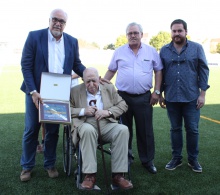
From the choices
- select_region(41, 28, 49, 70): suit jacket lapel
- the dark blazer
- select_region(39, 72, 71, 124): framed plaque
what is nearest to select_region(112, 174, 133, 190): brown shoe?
select_region(39, 72, 71, 124): framed plaque

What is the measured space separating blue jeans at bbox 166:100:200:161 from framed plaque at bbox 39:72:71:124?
1368 mm

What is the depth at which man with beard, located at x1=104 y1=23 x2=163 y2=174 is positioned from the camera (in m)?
3.80

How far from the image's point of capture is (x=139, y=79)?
149 inches

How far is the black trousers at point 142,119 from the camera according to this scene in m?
3.88

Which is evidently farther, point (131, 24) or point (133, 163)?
point (133, 163)

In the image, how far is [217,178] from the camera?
145 inches

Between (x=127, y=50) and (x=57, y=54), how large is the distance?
91cm

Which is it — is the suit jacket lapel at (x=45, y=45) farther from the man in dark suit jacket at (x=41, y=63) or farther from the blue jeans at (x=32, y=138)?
the blue jeans at (x=32, y=138)

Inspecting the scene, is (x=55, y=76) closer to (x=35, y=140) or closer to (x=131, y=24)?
(x=35, y=140)

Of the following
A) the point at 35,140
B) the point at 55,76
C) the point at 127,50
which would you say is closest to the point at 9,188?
the point at 35,140

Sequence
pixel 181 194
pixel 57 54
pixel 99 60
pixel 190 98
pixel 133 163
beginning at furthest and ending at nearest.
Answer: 1. pixel 99 60
2. pixel 133 163
3. pixel 190 98
4. pixel 57 54
5. pixel 181 194

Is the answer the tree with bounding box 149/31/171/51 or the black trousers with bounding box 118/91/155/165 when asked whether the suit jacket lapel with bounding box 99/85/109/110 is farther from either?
the tree with bounding box 149/31/171/51

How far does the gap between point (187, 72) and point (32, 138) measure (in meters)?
2.00

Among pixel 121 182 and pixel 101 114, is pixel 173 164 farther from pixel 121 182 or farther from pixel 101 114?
pixel 101 114
